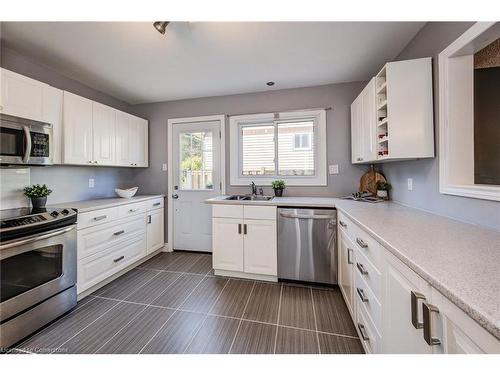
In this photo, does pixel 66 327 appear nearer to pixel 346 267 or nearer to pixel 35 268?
pixel 35 268

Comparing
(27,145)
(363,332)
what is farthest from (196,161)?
(363,332)

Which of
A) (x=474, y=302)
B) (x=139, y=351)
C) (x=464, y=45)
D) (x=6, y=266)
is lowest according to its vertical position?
(x=139, y=351)

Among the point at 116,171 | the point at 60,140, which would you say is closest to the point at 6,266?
the point at 60,140

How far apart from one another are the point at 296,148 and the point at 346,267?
1.69 m

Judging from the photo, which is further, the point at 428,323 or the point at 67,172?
the point at 67,172

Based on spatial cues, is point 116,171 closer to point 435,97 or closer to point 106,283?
point 106,283

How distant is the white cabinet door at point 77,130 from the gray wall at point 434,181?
10.9 feet

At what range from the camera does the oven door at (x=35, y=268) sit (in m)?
1.38

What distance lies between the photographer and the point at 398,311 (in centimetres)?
89

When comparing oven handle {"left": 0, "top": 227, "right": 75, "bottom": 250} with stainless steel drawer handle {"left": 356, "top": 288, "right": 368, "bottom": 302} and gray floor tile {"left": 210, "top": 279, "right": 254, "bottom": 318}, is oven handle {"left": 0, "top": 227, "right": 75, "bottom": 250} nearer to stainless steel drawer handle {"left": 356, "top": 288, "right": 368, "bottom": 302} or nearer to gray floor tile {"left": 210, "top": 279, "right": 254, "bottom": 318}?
gray floor tile {"left": 210, "top": 279, "right": 254, "bottom": 318}

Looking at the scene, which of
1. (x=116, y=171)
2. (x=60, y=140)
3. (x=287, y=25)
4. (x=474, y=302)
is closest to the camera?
(x=474, y=302)

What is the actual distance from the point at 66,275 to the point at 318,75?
131 inches

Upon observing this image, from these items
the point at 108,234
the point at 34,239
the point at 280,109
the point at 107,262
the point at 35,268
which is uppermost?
the point at 280,109
